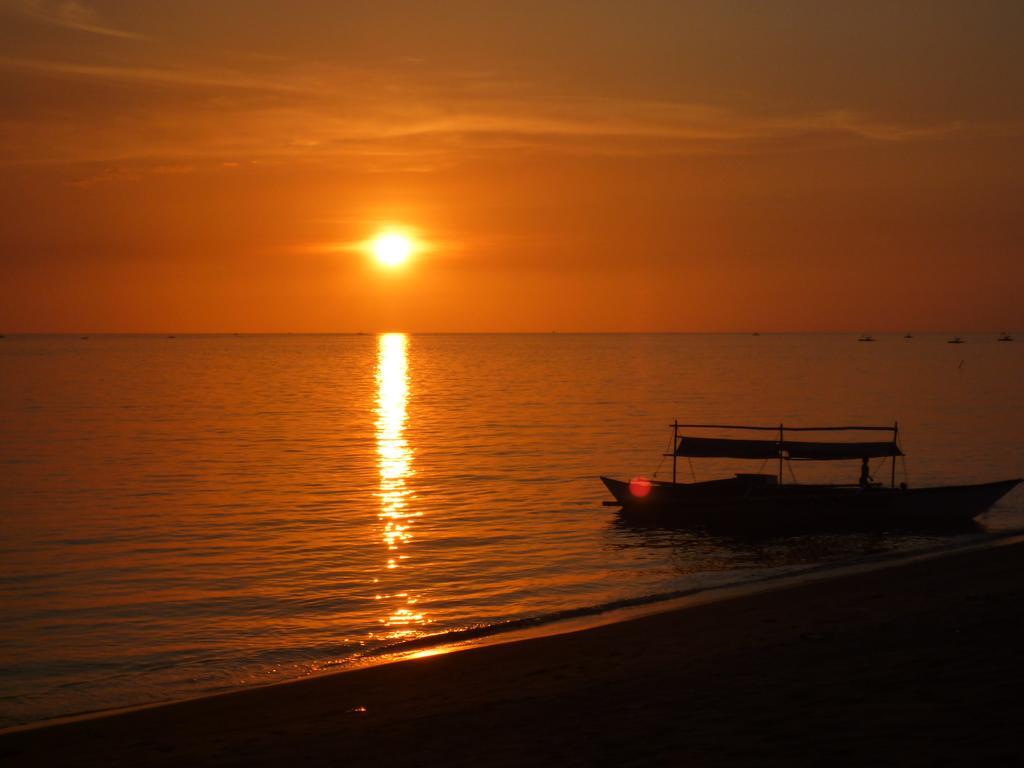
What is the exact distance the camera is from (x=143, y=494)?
1486 inches

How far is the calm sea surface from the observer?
58.3 feet

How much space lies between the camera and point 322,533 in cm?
2944

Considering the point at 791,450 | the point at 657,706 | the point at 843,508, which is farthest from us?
the point at 791,450

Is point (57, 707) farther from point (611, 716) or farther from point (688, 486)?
point (688, 486)

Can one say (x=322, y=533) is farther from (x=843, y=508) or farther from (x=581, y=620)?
(x=843, y=508)

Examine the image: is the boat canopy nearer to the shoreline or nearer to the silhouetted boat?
the silhouetted boat

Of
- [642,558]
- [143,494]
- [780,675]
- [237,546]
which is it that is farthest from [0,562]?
[780,675]

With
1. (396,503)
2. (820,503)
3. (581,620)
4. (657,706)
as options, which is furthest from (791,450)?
(657,706)

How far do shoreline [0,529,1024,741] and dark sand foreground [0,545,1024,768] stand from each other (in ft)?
1.84

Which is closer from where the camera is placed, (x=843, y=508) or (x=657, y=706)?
(x=657, y=706)

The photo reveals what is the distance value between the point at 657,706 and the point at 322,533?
63.9 ft

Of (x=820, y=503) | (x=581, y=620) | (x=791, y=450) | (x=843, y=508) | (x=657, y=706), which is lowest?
(x=581, y=620)

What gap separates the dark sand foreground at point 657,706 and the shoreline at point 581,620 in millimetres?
561

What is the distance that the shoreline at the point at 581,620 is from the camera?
14.0 m
